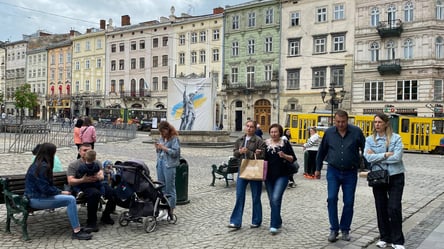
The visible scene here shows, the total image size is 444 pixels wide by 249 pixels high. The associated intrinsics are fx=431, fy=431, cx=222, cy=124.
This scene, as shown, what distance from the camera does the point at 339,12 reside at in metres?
41.4

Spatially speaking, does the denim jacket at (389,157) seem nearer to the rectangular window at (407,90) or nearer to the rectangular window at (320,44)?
the rectangular window at (407,90)

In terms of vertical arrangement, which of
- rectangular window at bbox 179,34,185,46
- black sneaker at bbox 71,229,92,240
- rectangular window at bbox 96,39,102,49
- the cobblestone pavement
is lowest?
the cobblestone pavement

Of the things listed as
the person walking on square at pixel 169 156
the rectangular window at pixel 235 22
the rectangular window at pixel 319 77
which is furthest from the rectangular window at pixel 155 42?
the person walking on square at pixel 169 156

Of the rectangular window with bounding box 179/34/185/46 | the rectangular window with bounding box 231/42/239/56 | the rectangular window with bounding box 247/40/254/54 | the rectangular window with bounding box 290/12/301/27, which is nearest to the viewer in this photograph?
the rectangular window with bounding box 290/12/301/27

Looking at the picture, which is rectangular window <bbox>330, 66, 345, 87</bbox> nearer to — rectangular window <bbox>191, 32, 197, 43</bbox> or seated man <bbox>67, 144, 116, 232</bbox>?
rectangular window <bbox>191, 32, 197, 43</bbox>

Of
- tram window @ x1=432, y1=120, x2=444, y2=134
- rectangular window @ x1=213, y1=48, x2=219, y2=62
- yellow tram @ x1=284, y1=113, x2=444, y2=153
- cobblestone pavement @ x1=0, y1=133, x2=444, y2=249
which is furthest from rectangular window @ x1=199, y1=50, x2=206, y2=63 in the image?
cobblestone pavement @ x1=0, y1=133, x2=444, y2=249

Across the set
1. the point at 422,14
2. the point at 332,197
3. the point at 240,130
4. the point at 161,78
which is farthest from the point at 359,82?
the point at 332,197

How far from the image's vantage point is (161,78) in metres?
55.8

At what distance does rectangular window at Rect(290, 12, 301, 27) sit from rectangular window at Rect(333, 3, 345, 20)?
13.0ft

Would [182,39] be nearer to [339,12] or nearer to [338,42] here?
[339,12]

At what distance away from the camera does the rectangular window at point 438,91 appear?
117ft

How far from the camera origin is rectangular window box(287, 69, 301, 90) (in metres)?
44.2

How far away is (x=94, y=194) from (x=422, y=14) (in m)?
36.8

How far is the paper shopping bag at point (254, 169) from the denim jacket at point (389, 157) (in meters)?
1.52
